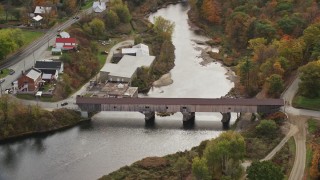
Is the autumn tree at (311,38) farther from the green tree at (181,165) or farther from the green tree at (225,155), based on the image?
the green tree at (181,165)

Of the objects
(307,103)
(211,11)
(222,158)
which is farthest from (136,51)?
(222,158)

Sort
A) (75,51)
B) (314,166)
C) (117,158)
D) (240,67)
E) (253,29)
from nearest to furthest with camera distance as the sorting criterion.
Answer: (314,166) < (117,158) < (240,67) < (75,51) < (253,29)

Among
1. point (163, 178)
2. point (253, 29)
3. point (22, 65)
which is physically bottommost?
point (163, 178)

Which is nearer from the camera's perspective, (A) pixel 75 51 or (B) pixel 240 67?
(B) pixel 240 67

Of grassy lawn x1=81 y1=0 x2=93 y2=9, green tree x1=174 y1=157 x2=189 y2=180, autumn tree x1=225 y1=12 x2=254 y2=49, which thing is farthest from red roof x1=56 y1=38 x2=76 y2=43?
green tree x1=174 y1=157 x2=189 y2=180

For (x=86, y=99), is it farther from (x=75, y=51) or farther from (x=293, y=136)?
(x=293, y=136)

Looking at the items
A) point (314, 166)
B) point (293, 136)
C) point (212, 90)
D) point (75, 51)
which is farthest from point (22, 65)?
→ point (314, 166)

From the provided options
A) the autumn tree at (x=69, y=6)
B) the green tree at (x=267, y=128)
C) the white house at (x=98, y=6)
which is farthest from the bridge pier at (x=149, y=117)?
the autumn tree at (x=69, y=6)

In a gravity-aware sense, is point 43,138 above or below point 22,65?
below
